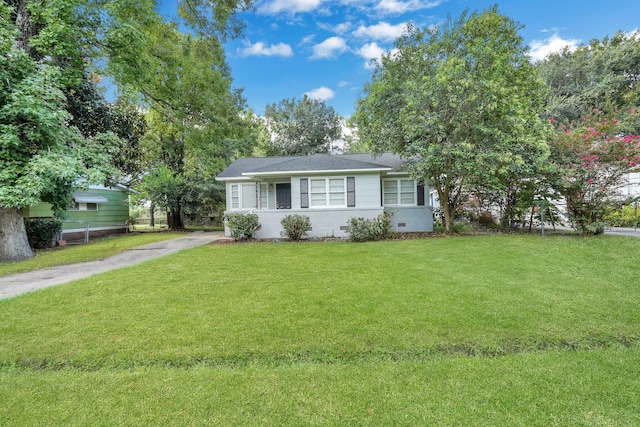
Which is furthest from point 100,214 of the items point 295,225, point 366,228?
point 366,228

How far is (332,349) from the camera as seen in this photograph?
2.95 m

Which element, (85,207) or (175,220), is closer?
(85,207)

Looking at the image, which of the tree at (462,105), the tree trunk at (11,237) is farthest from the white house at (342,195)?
the tree trunk at (11,237)

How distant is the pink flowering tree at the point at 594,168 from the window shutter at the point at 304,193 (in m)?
9.23

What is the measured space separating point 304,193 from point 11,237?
10.3 metres

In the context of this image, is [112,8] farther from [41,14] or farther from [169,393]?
[169,393]

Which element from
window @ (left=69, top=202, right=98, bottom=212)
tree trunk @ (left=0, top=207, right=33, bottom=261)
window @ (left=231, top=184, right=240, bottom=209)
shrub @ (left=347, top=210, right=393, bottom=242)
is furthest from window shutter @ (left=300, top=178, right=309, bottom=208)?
window @ (left=69, top=202, right=98, bottom=212)

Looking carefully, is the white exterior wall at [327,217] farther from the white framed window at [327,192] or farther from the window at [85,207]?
the window at [85,207]

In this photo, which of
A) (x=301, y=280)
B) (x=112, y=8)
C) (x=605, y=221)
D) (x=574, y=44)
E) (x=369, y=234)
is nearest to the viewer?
(x=301, y=280)

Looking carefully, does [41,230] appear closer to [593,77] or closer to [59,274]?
[59,274]

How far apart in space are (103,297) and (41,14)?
801cm

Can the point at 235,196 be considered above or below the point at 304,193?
above

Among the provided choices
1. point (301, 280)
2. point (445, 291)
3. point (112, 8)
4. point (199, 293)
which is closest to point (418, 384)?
point (445, 291)

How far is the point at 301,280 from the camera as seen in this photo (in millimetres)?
5543
